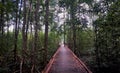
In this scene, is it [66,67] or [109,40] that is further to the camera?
[109,40]

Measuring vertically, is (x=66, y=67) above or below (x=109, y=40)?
below

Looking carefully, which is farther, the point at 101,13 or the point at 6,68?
the point at 101,13

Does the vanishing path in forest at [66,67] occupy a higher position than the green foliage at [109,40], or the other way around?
the green foliage at [109,40]

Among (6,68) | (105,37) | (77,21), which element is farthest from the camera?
(77,21)

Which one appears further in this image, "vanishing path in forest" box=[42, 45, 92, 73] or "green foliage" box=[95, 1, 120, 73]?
"green foliage" box=[95, 1, 120, 73]

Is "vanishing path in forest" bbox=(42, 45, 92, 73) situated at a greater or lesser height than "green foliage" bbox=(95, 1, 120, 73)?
lesser

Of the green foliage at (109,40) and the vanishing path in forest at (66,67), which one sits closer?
the vanishing path in forest at (66,67)

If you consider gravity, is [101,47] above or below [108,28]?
below

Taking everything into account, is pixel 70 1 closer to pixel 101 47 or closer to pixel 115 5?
Result: pixel 101 47

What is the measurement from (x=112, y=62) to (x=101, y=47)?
3.18 meters

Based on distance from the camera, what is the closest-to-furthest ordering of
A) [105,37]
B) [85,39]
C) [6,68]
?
1. [6,68]
2. [105,37]
3. [85,39]

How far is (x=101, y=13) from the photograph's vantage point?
18.1 metres

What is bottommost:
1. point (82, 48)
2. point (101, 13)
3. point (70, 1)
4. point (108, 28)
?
point (82, 48)

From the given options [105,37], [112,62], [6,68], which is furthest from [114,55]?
[6,68]
